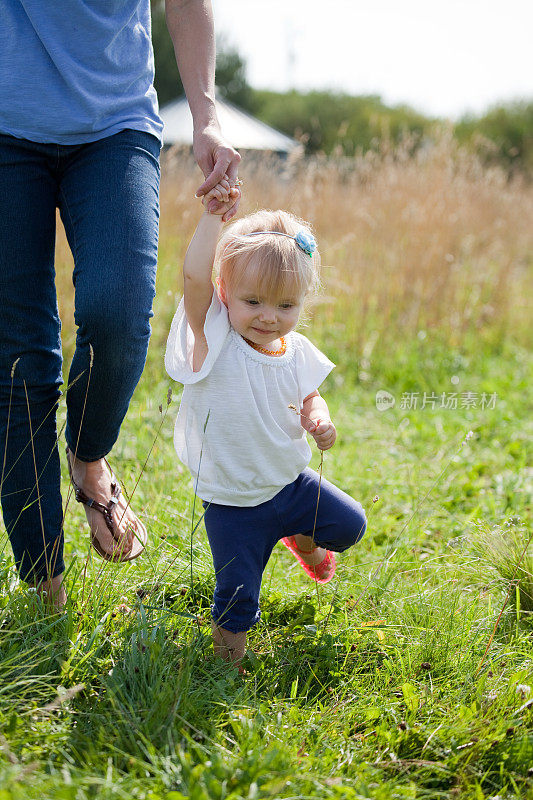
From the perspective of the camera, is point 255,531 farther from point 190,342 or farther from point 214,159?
point 214,159

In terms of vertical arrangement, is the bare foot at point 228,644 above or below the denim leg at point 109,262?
below

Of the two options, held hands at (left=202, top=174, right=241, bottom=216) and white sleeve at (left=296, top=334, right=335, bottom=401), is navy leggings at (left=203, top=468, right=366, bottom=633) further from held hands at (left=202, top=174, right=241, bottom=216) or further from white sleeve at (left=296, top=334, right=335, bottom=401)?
held hands at (left=202, top=174, right=241, bottom=216)

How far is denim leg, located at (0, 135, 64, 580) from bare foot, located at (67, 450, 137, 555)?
0.11 m

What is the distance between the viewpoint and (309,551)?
2.10m

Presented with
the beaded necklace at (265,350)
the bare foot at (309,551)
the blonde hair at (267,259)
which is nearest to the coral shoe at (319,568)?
the bare foot at (309,551)

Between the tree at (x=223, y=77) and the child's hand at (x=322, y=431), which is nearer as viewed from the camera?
the child's hand at (x=322, y=431)

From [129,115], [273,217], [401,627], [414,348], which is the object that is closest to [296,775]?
[401,627]

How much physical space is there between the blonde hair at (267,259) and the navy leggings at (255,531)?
52 cm

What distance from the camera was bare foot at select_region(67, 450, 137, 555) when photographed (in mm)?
1875

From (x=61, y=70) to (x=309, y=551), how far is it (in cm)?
139

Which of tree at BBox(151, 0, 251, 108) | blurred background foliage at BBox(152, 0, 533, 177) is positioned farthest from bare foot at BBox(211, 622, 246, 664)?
tree at BBox(151, 0, 251, 108)

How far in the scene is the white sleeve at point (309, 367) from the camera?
6.10 feet

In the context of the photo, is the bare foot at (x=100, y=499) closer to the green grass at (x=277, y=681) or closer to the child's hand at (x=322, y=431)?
the green grass at (x=277, y=681)

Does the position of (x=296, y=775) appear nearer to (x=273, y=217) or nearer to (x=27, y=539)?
(x=27, y=539)
